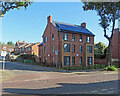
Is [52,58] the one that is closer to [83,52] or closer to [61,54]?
[61,54]

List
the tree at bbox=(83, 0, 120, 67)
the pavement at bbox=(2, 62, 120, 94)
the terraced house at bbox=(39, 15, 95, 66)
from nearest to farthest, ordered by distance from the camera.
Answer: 1. the pavement at bbox=(2, 62, 120, 94)
2. the tree at bbox=(83, 0, 120, 67)
3. the terraced house at bbox=(39, 15, 95, 66)

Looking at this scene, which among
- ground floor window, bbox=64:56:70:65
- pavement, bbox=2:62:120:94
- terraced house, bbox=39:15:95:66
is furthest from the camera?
terraced house, bbox=39:15:95:66

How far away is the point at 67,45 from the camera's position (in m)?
27.0

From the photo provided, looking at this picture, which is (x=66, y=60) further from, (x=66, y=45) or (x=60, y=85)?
(x=60, y=85)

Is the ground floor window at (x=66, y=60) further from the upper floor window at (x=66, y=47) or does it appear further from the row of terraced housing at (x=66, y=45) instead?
the upper floor window at (x=66, y=47)

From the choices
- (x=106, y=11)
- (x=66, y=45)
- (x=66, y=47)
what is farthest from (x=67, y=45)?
(x=106, y=11)

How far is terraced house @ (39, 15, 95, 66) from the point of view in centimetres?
2658

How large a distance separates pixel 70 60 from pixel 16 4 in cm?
2090

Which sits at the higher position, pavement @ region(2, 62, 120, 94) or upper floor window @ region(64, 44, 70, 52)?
upper floor window @ region(64, 44, 70, 52)

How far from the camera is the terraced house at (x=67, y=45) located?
1046 inches

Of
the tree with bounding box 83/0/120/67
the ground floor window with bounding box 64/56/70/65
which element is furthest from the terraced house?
the tree with bounding box 83/0/120/67

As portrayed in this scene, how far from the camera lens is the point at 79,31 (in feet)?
96.5

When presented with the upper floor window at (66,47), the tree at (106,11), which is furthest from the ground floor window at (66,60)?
the tree at (106,11)

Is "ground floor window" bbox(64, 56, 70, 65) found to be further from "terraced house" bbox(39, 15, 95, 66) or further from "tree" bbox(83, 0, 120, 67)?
"tree" bbox(83, 0, 120, 67)
